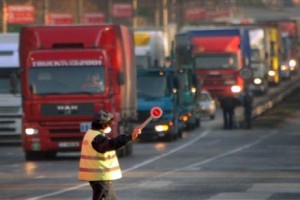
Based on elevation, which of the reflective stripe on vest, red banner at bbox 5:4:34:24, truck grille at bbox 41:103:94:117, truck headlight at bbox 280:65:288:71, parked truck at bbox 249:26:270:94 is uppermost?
the reflective stripe on vest

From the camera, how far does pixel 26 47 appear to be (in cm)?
3362

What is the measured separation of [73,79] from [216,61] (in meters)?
30.7

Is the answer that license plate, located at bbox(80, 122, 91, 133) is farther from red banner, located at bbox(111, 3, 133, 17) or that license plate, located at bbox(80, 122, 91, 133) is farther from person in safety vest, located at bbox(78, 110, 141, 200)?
red banner, located at bbox(111, 3, 133, 17)

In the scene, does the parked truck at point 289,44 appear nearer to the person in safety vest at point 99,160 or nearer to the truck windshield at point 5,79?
the truck windshield at point 5,79

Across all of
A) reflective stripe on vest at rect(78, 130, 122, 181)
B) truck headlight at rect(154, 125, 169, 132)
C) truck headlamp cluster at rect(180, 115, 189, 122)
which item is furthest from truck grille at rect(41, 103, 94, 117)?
reflective stripe on vest at rect(78, 130, 122, 181)

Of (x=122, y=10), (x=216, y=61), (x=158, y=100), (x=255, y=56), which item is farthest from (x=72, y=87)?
(x=122, y=10)

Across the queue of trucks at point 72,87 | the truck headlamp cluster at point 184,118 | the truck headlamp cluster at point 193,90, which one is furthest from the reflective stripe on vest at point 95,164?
the truck headlamp cluster at point 193,90

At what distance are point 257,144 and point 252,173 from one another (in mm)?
13045

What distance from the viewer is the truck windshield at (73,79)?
109 feet

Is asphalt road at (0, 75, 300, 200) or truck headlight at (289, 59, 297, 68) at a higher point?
asphalt road at (0, 75, 300, 200)

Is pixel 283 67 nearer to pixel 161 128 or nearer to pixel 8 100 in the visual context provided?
pixel 161 128

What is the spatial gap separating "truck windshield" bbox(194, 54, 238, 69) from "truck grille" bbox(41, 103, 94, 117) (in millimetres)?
29390

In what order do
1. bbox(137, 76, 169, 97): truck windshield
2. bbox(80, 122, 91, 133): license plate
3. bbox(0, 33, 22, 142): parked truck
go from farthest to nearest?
bbox(137, 76, 169, 97): truck windshield < bbox(0, 33, 22, 142): parked truck < bbox(80, 122, 91, 133): license plate

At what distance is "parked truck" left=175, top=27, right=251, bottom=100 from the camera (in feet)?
204
